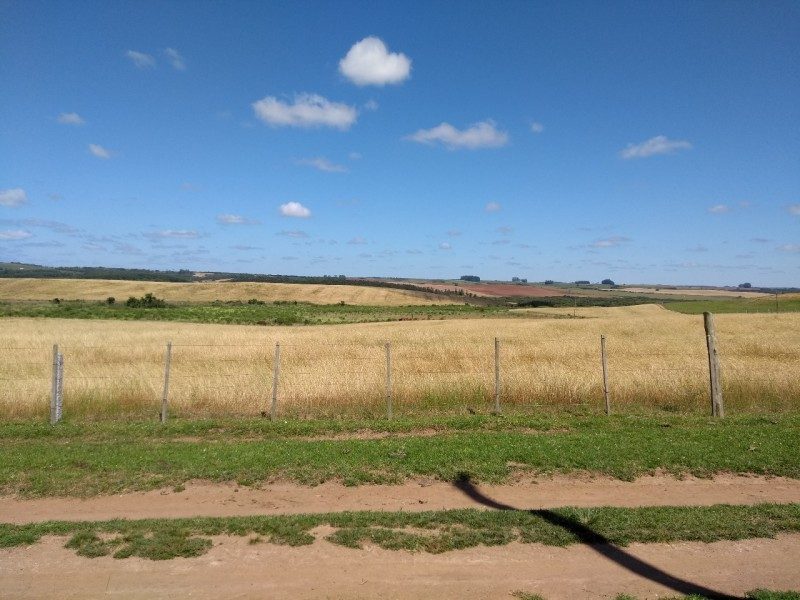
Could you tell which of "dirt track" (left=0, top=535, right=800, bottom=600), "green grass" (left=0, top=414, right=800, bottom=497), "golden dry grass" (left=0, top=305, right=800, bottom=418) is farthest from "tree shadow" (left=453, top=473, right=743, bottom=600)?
"golden dry grass" (left=0, top=305, right=800, bottom=418)

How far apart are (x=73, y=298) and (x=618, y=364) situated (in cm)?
9145

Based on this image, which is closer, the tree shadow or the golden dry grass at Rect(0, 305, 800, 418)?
the tree shadow

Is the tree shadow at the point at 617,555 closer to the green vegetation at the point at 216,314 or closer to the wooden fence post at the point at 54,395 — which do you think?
the wooden fence post at the point at 54,395

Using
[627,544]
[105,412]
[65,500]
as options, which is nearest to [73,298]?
[105,412]

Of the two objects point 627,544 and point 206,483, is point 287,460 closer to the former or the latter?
point 206,483

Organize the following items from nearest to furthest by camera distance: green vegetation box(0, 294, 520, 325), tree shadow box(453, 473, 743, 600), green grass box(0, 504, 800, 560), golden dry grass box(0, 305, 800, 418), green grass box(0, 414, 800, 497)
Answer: tree shadow box(453, 473, 743, 600)
green grass box(0, 504, 800, 560)
green grass box(0, 414, 800, 497)
golden dry grass box(0, 305, 800, 418)
green vegetation box(0, 294, 520, 325)

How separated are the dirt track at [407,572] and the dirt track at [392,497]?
1354 mm

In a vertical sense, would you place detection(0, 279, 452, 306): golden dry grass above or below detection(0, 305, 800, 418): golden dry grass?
above

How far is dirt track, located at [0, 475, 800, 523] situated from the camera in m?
7.34

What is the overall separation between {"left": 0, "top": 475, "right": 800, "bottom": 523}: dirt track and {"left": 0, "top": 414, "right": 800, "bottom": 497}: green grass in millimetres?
260

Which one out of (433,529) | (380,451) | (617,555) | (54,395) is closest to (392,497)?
(433,529)

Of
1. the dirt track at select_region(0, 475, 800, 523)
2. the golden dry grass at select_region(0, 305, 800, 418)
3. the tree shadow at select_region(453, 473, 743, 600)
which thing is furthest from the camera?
the golden dry grass at select_region(0, 305, 800, 418)

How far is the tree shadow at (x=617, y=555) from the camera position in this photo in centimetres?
505

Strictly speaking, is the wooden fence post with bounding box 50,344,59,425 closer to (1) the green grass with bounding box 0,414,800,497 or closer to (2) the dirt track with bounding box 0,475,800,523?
(1) the green grass with bounding box 0,414,800,497
